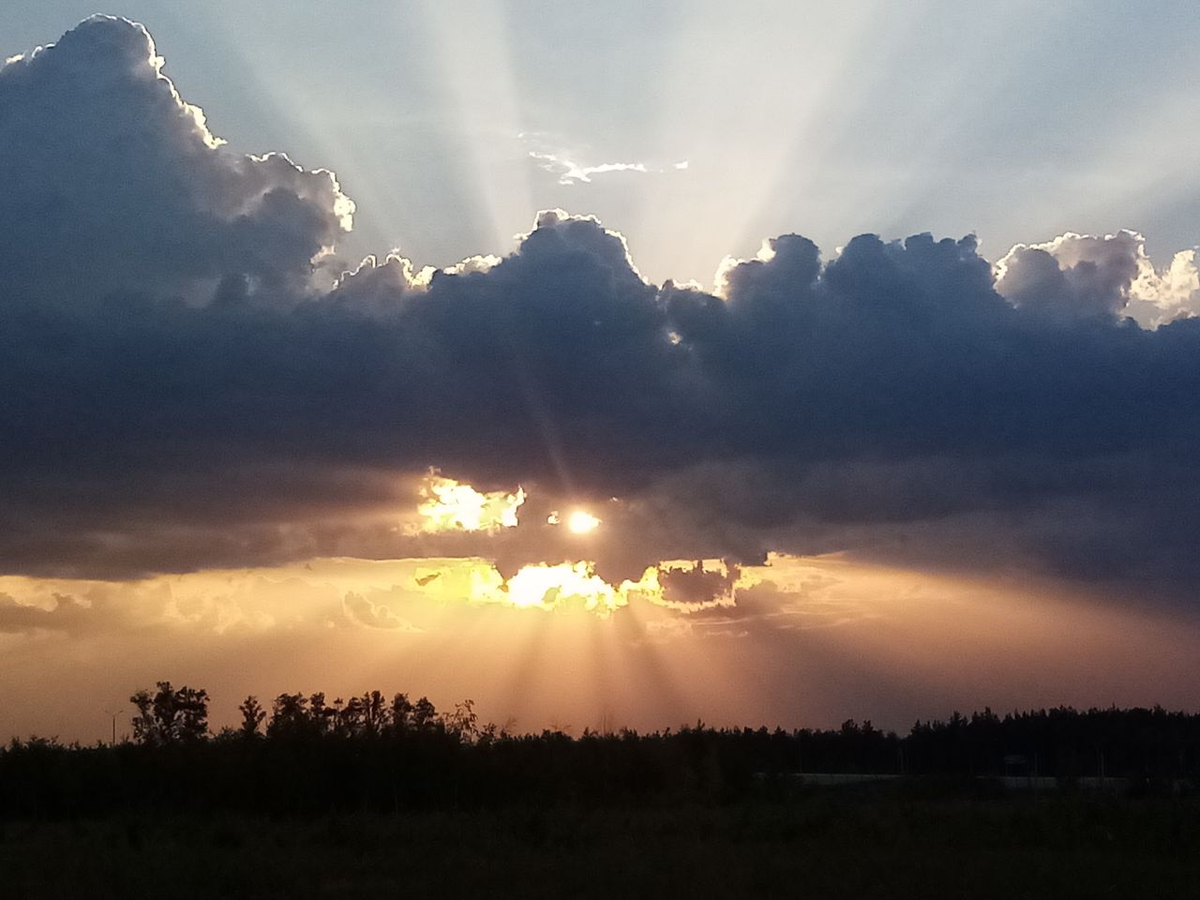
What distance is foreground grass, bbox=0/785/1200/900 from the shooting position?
2534 centimetres

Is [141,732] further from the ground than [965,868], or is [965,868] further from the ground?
[141,732]

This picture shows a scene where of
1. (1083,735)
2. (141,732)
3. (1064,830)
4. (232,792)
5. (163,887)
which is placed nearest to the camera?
(163,887)

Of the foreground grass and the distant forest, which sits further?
the distant forest

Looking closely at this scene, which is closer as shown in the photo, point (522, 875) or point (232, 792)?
point (522, 875)

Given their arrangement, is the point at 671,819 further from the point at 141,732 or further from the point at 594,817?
the point at 141,732

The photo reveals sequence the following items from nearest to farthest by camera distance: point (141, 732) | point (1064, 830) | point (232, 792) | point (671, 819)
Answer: point (1064, 830), point (671, 819), point (232, 792), point (141, 732)

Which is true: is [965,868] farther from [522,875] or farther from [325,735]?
[325,735]

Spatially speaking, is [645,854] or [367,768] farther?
[367,768]

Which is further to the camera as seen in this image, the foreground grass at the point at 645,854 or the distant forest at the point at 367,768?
the distant forest at the point at 367,768

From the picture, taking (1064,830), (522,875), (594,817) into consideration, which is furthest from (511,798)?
(522,875)

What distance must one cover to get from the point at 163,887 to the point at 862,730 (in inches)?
3807

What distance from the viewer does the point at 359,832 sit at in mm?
36469

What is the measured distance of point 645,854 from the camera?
30219 millimetres

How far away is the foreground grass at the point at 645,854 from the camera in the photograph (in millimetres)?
25344
